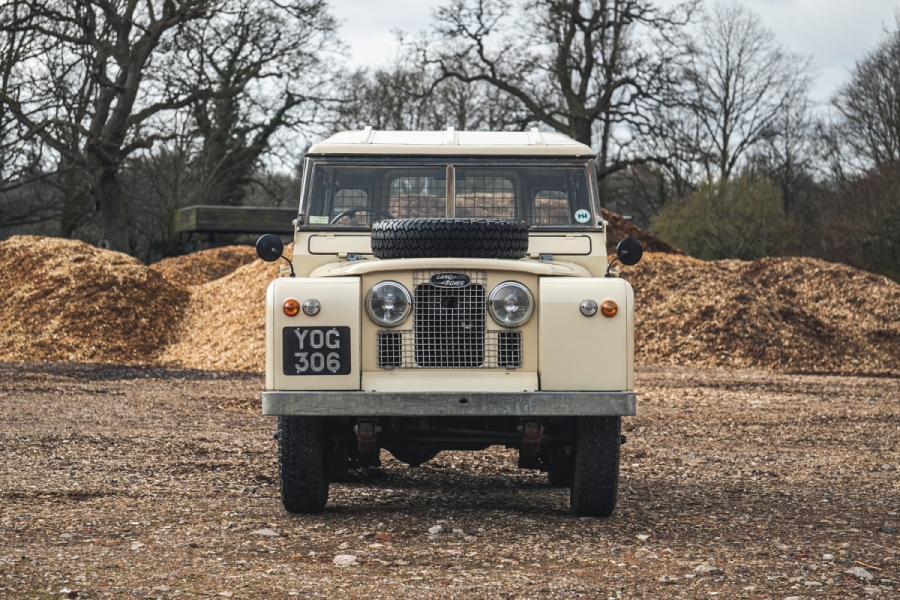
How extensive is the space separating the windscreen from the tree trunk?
2255cm

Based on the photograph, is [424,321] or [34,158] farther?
[34,158]

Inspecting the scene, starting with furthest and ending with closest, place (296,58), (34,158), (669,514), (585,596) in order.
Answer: (296,58) < (34,158) < (669,514) < (585,596)

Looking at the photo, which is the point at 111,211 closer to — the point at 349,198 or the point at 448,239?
the point at 349,198

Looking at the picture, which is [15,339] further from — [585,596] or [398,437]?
[585,596]

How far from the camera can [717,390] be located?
14438 mm

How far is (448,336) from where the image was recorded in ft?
18.8

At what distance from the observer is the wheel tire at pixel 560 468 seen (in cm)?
639

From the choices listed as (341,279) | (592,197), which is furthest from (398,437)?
(592,197)

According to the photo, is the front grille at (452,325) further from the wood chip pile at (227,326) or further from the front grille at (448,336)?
the wood chip pile at (227,326)

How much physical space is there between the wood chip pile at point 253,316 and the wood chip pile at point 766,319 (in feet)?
0.08

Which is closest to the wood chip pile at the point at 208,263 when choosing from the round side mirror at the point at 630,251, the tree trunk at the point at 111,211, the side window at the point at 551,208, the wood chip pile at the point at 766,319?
the tree trunk at the point at 111,211

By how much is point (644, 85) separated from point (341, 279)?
2672cm

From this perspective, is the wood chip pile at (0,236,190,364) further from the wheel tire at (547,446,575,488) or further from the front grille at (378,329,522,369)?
the front grille at (378,329,522,369)

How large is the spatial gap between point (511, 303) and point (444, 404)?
0.65 metres
